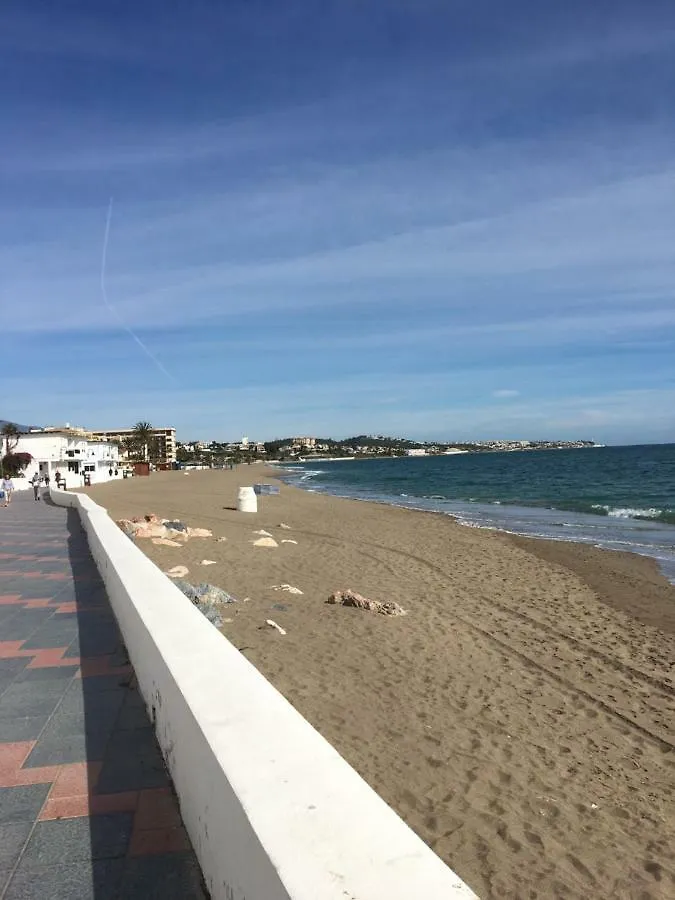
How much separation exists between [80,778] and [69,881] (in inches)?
29.2

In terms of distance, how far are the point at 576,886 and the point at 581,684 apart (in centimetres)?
337

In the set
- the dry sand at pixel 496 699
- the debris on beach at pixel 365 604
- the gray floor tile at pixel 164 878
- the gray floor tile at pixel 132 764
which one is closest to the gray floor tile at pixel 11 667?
the gray floor tile at pixel 132 764

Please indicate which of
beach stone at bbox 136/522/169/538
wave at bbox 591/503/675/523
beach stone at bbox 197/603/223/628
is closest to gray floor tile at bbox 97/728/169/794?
beach stone at bbox 197/603/223/628

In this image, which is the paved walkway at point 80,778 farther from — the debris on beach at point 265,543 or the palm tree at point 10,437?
the palm tree at point 10,437

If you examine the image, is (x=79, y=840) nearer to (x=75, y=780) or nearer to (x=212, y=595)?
(x=75, y=780)

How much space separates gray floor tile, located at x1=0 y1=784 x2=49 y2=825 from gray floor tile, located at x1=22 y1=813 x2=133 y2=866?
0.11m

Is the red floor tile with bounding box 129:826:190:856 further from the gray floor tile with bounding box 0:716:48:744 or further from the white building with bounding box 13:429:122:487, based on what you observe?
the white building with bounding box 13:429:122:487

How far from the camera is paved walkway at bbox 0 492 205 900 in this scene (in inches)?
85.4

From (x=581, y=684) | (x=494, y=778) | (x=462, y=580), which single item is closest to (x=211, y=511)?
(x=462, y=580)

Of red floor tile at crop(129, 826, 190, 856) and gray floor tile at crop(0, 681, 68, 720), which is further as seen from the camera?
gray floor tile at crop(0, 681, 68, 720)

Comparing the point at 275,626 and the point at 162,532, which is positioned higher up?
the point at 162,532

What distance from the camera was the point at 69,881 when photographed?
2145 millimetres

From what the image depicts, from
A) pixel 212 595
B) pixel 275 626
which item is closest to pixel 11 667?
pixel 275 626

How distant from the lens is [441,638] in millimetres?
7625
